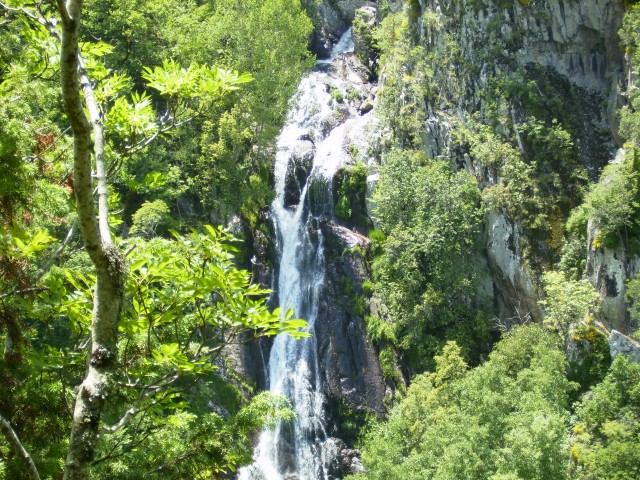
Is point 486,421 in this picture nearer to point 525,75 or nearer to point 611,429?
point 611,429

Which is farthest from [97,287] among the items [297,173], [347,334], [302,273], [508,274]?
[297,173]

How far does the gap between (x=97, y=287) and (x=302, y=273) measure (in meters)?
24.4

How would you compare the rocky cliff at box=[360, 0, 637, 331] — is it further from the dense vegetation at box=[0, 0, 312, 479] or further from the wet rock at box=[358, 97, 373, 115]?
the dense vegetation at box=[0, 0, 312, 479]

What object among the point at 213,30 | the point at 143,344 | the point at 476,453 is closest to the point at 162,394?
the point at 143,344

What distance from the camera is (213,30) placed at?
93.7 feet

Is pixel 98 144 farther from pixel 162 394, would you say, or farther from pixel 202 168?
pixel 202 168

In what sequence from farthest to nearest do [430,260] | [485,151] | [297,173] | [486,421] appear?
[297,173], [430,260], [485,151], [486,421]

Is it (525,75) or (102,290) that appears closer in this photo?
(102,290)

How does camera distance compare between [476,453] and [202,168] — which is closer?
[476,453]

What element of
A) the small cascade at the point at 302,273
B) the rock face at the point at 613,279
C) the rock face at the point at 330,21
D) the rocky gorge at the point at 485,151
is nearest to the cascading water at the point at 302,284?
the small cascade at the point at 302,273

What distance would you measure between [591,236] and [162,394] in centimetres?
1826

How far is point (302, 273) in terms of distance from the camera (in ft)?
91.0

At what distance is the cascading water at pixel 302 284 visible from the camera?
79.6 ft

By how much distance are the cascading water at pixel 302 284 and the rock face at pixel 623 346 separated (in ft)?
37.6
